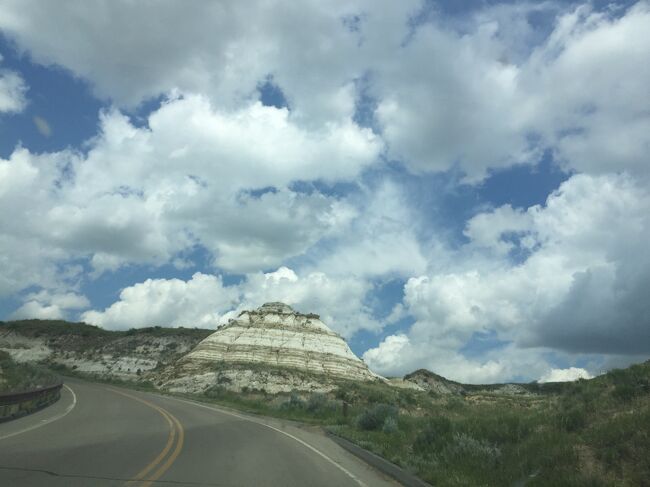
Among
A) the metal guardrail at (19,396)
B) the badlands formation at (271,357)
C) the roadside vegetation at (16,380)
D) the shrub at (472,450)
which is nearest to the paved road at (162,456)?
the metal guardrail at (19,396)

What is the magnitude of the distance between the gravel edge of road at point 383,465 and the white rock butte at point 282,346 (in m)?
53.4

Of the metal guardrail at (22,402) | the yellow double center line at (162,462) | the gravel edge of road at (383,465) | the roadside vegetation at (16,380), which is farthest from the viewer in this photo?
the roadside vegetation at (16,380)

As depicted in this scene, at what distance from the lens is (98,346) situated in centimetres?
9294

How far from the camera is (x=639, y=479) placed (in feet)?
25.9

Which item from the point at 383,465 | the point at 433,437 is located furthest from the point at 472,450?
the point at 433,437

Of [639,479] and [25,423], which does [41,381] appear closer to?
[25,423]

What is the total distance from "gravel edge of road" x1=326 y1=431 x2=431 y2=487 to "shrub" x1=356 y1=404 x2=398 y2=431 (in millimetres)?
2863

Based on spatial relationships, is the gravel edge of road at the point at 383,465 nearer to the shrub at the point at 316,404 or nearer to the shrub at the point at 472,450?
the shrub at the point at 472,450

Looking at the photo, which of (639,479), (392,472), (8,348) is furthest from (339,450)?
(8,348)

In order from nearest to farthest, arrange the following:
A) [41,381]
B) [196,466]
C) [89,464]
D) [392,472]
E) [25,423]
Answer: [89,464] < [196,466] < [392,472] < [25,423] < [41,381]

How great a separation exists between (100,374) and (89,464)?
237 ft

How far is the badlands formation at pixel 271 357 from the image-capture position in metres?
59.8

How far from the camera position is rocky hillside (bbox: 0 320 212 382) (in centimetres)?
7988

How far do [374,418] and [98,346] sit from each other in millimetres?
84813
